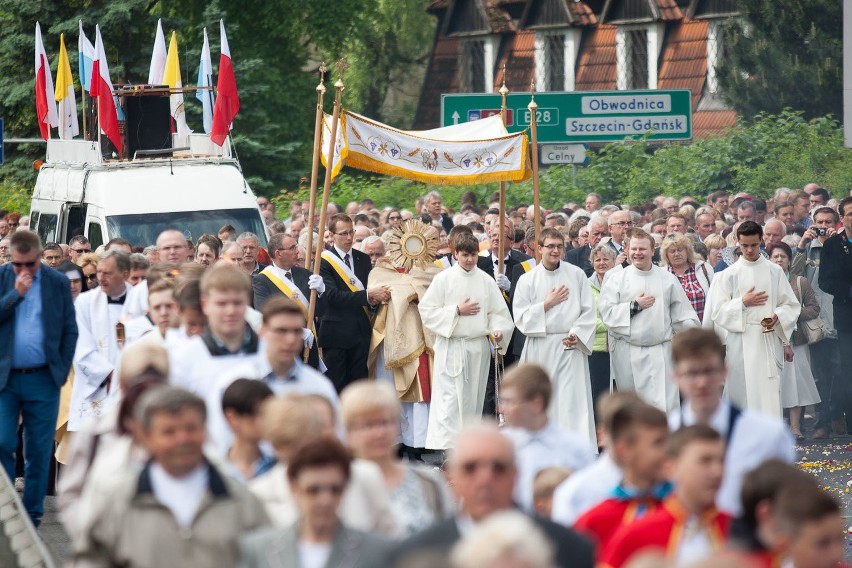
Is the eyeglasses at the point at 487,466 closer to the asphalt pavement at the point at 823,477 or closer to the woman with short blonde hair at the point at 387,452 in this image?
the woman with short blonde hair at the point at 387,452

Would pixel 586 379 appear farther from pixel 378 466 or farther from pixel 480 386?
pixel 378 466

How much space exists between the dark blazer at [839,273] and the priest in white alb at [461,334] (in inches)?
110

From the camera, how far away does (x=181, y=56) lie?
3522 cm

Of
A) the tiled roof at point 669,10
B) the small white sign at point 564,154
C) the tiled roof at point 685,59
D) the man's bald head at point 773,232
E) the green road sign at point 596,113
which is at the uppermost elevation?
the tiled roof at point 669,10

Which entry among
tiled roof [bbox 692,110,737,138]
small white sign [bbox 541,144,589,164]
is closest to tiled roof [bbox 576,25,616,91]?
tiled roof [bbox 692,110,737,138]


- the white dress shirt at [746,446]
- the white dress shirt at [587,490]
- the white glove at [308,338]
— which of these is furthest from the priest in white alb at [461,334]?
the white dress shirt at [587,490]

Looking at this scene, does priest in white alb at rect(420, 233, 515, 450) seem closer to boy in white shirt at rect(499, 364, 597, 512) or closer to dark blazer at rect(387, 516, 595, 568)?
boy in white shirt at rect(499, 364, 597, 512)

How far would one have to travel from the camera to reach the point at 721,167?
28312 millimetres

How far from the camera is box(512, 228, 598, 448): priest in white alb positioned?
14.4 m

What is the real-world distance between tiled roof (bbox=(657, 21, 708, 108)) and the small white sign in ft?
60.5

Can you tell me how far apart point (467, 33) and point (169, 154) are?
27.9 meters

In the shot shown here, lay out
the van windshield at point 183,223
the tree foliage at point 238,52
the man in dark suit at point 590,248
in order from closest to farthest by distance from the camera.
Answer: the man in dark suit at point 590,248 → the van windshield at point 183,223 → the tree foliage at point 238,52

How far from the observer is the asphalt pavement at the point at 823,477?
1053 centimetres

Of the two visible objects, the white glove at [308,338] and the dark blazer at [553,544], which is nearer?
the dark blazer at [553,544]
